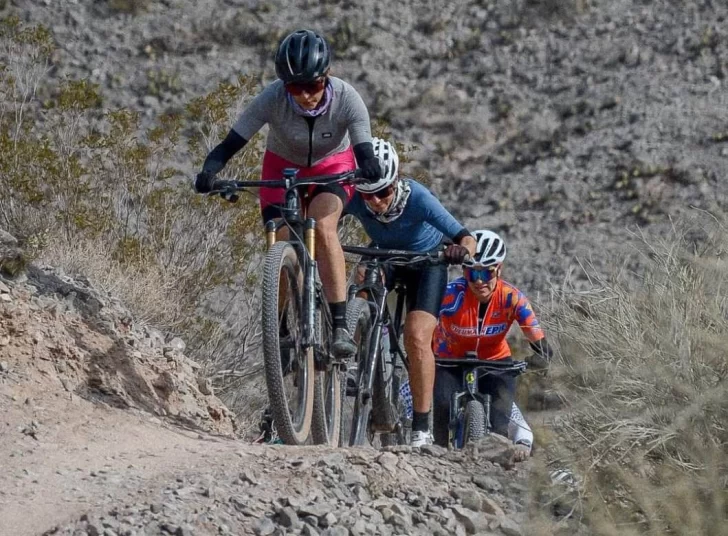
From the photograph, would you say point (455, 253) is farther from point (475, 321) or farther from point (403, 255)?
point (475, 321)

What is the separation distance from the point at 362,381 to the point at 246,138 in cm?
160

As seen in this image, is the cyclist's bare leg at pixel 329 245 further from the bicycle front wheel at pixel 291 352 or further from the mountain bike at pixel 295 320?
the bicycle front wheel at pixel 291 352

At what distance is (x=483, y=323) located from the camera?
8203 mm

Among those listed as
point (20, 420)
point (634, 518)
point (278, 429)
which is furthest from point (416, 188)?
point (634, 518)

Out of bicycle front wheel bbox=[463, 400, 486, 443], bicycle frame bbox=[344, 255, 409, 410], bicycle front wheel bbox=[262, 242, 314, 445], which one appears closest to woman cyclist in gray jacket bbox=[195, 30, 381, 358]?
bicycle front wheel bbox=[262, 242, 314, 445]

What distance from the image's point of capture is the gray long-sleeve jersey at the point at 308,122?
6914mm

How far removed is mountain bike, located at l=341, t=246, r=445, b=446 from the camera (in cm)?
759

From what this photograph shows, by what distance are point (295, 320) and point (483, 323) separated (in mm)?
1855

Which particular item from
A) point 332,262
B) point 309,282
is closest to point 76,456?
point 309,282

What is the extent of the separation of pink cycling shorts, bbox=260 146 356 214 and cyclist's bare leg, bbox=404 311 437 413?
919 mm

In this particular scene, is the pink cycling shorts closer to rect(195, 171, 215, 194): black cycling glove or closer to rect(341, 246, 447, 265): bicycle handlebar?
rect(195, 171, 215, 194): black cycling glove

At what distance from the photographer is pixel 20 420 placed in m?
6.32

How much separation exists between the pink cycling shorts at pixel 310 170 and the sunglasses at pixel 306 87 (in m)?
0.49

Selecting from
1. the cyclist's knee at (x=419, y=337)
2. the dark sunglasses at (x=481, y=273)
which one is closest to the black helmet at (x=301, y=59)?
the cyclist's knee at (x=419, y=337)
